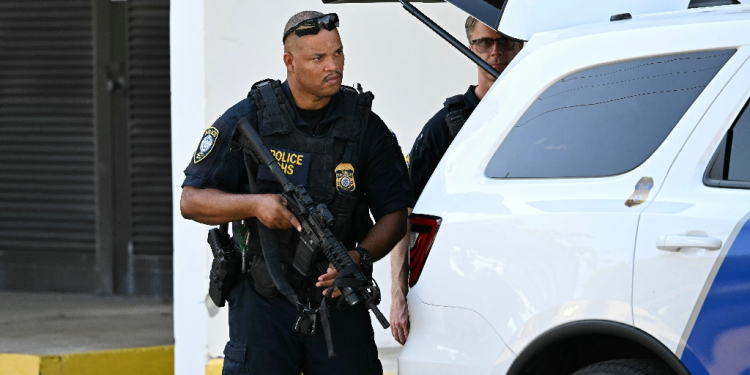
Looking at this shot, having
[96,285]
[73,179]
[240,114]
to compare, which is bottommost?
[96,285]

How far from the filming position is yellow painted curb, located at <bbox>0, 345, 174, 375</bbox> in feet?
16.6

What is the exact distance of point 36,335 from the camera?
5.65 m

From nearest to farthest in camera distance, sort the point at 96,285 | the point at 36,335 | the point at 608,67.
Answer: the point at 608,67 → the point at 36,335 → the point at 96,285

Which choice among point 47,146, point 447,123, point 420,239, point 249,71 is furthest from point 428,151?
point 47,146

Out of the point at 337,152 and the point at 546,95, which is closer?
the point at 546,95

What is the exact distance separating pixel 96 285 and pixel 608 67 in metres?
5.37

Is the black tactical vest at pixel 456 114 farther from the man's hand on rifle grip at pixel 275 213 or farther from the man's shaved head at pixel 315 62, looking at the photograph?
the man's hand on rifle grip at pixel 275 213

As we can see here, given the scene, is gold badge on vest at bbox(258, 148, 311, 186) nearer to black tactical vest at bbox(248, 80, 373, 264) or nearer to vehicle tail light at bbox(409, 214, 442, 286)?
black tactical vest at bbox(248, 80, 373, 264)

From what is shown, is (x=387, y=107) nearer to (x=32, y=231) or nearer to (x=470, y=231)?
(x=470, y=231)

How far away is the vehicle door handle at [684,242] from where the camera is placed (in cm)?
234

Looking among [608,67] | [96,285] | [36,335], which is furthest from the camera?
[96,285]

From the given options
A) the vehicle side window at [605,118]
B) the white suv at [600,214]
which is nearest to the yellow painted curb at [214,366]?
the white suv at [600,214]

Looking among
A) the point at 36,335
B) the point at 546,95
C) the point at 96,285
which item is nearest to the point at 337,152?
the point at 546,95

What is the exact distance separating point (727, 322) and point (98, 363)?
12.2 feet
